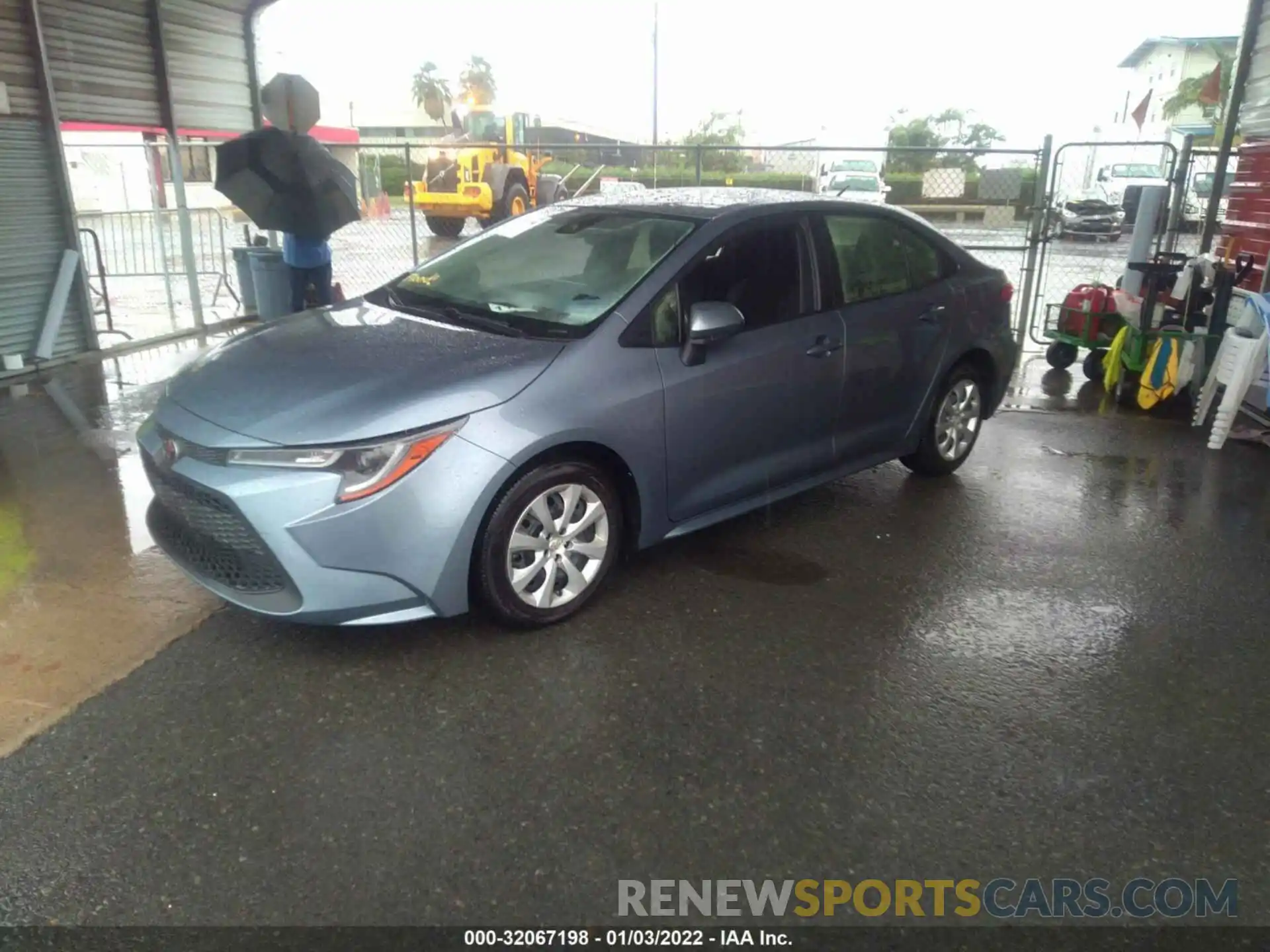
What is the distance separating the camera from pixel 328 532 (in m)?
3.15

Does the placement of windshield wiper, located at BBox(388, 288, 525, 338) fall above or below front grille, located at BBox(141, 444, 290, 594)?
above

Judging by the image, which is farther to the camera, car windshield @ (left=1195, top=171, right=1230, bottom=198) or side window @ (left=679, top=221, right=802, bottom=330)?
car windshield @ (left=1195, top=171, right=1230, bottom=198)

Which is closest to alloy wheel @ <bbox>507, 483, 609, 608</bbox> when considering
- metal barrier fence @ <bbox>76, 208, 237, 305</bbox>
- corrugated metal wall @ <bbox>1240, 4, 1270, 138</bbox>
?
corrugated metal wall @ <bbox>1240, 4, 1270, 138</bbox>

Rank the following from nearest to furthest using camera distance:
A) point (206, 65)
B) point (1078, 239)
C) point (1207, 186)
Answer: point (206, 65) → point (1207, 186) → point (1078, 239)

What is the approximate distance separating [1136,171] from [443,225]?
1927 centimetres

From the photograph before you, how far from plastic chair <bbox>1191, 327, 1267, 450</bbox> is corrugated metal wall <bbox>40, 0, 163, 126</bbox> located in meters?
9.34

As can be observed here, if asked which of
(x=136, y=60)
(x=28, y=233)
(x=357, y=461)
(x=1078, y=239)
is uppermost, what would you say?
(x=136, y=60)

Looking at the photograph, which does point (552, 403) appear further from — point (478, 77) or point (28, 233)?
point (478, 77)

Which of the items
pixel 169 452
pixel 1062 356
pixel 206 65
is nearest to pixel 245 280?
pixel 206 65

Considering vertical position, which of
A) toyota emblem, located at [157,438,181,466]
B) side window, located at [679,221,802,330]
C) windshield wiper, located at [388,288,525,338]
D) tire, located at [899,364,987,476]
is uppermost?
side window, located at [679,221,802,330]

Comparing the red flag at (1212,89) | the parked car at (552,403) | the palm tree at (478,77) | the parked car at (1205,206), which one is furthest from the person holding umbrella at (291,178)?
the palm tree at (478,77)

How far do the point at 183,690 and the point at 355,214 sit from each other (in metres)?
5.05

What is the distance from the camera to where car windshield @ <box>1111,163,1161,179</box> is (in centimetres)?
2473

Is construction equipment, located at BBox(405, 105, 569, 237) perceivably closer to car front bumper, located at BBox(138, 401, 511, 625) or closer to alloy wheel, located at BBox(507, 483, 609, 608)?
alloy wheel, located at BBox(507, 483, 609, 608)
